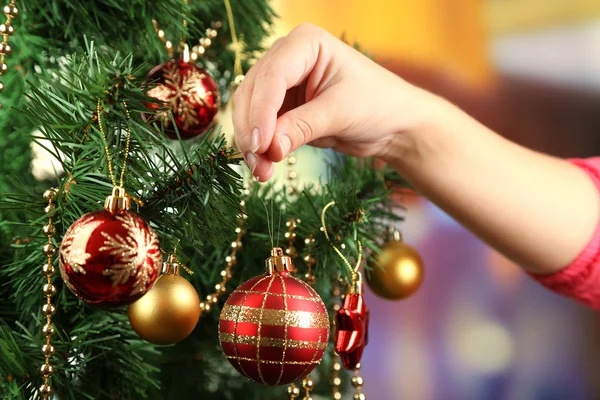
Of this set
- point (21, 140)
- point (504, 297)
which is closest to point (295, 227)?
point (21, 140)

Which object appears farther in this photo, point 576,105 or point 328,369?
point 576,105

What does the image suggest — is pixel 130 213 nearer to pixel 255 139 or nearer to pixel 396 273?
pixel 255 139

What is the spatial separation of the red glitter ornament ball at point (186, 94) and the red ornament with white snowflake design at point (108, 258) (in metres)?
0.19

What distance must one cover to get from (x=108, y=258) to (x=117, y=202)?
0.03m

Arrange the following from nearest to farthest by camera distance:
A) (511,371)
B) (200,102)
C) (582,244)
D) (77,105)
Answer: (77,105)
(200,102)
(582,244)
(511,371)

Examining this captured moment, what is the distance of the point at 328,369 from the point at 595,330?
2.86 ft

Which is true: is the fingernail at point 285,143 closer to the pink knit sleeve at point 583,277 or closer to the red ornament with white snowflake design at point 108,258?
the red ornament with white snowflake design at point 108,258

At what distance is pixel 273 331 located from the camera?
13.8 inches

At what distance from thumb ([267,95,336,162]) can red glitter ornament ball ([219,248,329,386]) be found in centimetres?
8

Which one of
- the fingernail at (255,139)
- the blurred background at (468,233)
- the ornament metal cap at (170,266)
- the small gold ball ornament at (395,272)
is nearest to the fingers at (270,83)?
the fingernail at (255,139)

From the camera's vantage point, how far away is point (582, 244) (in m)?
0.63

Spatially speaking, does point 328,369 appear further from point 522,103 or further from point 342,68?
point 522,103

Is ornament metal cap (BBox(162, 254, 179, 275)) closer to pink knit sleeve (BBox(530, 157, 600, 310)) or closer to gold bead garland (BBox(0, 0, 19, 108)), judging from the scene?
gold bead garland (BBox(0, 0, 19, 108))

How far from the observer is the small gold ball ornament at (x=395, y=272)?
22.4 inches
